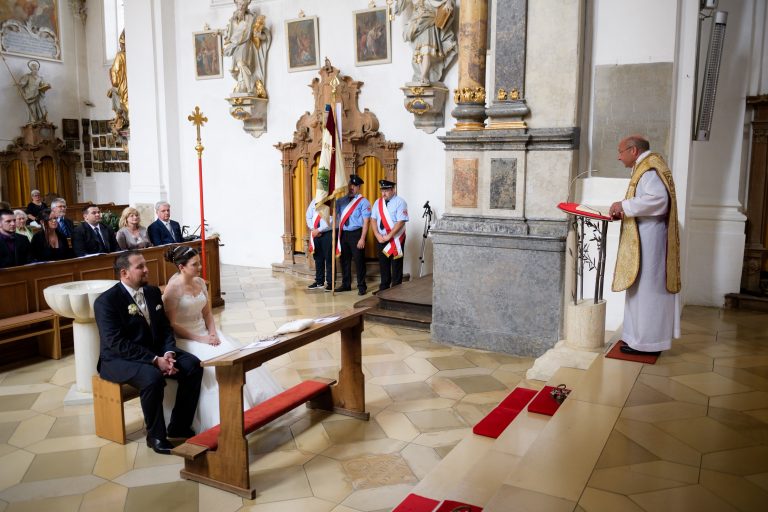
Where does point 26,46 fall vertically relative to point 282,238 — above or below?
above

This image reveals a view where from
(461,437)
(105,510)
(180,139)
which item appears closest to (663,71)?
(461,437)

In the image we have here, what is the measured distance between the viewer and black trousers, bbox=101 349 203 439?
425 centimetres

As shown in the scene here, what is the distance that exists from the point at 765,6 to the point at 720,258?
2.92 metres

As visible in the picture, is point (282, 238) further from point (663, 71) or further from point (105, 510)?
point (105, 510)

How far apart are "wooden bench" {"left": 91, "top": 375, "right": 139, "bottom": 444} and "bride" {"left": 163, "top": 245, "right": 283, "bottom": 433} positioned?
0.99 ft

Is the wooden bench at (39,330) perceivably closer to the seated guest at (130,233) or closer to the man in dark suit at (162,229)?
the seated guest at (130,233)

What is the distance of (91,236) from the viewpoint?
752 cm

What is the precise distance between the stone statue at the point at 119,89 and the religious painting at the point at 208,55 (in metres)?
2.38

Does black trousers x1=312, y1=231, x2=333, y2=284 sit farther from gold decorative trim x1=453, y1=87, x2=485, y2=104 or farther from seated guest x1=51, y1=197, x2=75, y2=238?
gold decorative trim x1=453, y1=87, x2=485, y2=104

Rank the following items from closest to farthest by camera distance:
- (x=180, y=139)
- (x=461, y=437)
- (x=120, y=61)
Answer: (x=461, y=437)
(x=180, y=139)
(x=120, y=61)

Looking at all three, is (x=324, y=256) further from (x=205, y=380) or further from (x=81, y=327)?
(x=205, y=380)

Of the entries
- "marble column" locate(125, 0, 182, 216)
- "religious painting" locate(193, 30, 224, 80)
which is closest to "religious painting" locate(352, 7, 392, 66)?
"religious painting" locate(193, 30, 224, 80)

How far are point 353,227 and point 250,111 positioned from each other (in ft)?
11.1

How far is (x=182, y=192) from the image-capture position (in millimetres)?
13312
